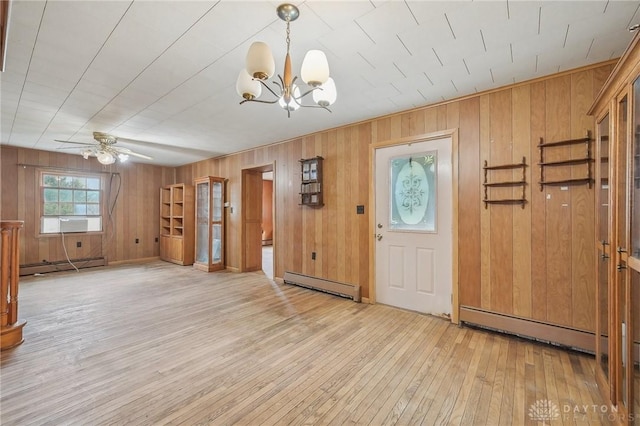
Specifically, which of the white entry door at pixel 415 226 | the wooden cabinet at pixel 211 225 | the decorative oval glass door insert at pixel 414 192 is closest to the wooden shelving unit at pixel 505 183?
the white entry door at pixel 415 226

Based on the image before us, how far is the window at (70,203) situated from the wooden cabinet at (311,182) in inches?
196

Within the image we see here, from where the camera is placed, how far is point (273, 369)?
6.75ft

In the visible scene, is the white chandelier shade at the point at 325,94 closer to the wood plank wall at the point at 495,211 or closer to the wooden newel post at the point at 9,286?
the wood plank wall at the point at 495,211

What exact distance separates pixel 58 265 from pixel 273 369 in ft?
19.5

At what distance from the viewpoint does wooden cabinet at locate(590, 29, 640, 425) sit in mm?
1352

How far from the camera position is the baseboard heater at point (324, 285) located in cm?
367

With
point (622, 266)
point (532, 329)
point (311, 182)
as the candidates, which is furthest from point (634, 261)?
point (311, 182)

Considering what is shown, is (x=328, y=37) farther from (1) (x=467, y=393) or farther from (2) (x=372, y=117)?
(1) (x=467, y=393)

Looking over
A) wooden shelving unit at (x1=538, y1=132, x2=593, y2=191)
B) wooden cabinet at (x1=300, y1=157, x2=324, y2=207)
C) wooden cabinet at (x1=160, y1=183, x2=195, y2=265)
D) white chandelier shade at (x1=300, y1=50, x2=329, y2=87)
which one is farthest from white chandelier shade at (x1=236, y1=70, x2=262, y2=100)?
wooden cabinet at (x1=160, y1=183, x2=195, y2=265)

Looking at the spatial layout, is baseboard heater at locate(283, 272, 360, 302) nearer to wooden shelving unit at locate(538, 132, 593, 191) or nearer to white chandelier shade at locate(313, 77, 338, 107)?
wooden shelving unit at locate(538, 132, 593, 191)

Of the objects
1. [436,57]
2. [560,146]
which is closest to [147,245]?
[436,57]

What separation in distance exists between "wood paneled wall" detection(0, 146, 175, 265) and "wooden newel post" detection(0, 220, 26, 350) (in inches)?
150

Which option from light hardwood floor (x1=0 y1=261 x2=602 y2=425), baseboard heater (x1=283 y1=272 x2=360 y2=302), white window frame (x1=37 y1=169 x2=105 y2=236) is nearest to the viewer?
light hardwood floor (x1=0 y1=261 x2=602 y2=425)

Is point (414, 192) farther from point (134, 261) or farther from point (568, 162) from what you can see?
point (134, 261)
